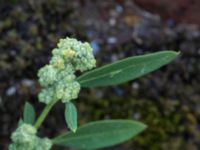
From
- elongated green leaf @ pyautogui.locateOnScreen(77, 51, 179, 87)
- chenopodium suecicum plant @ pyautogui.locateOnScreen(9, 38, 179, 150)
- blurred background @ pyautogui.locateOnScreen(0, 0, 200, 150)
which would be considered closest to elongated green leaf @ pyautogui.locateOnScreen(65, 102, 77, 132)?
chenopodium suecicum plant @ pyautogui.locateOnScreen(9, 38, 179, 150)

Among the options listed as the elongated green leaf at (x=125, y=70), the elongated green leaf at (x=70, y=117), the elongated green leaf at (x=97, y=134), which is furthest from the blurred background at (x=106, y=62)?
the elongated green leaf at (x=70, y=117)

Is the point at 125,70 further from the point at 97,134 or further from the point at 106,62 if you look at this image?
the point at 106,62

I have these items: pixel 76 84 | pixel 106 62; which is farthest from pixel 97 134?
pixel 106 62

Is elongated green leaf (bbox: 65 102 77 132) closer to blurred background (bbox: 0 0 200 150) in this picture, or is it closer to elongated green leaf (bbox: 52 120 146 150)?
elongated green leaf (bbox: 52 120 146 150)

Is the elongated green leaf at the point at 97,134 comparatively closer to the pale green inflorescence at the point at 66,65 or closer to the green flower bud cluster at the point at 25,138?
the green flower bud cluster at the point at 25,138

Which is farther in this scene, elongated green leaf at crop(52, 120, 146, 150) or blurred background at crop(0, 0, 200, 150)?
blurred background at crop(0, 0, 200, 150)

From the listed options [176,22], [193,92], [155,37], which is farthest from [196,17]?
[193,92]

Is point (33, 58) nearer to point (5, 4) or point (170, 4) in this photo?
point (5, 4)
